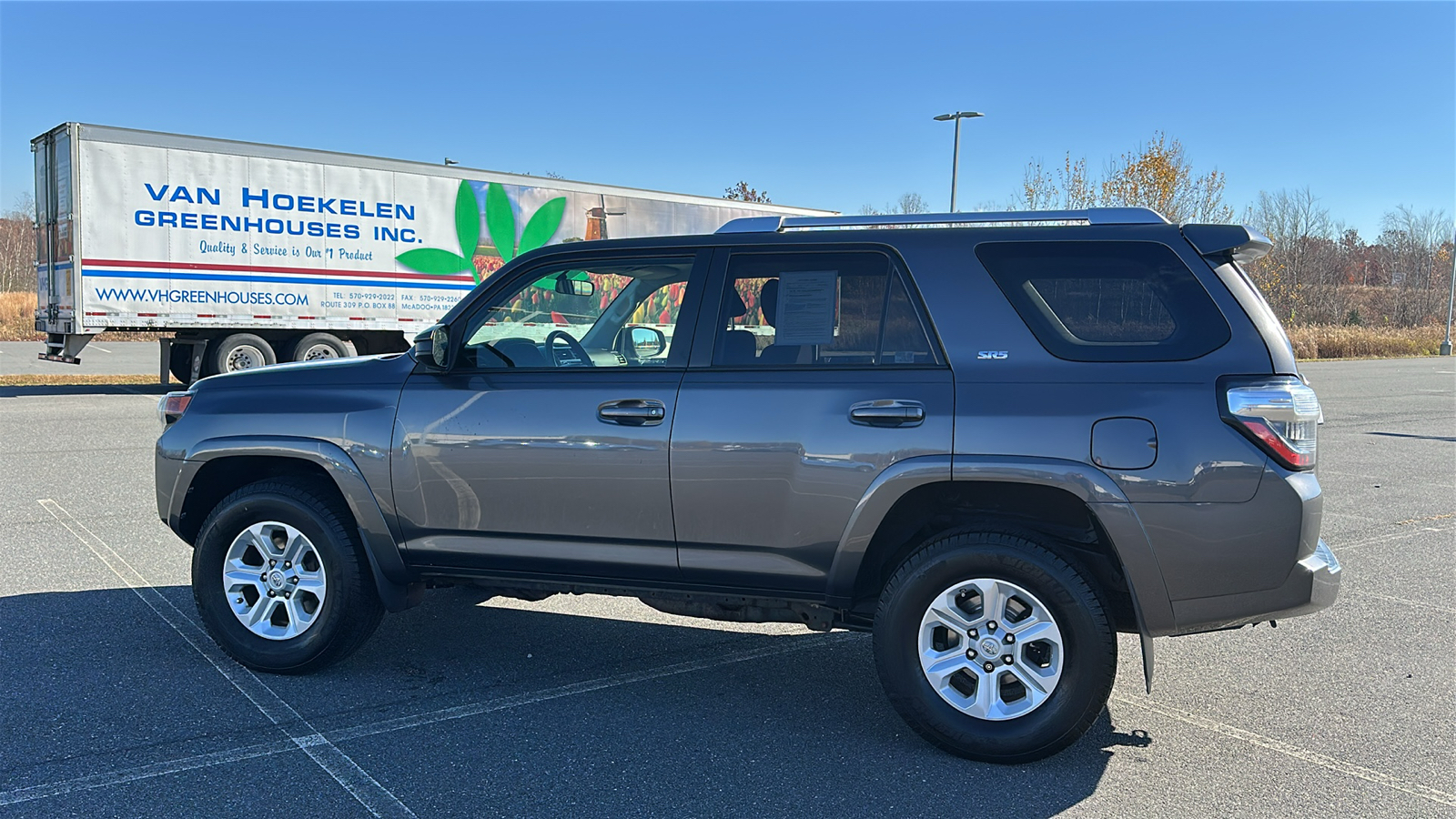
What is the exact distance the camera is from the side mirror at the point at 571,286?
4.59 metres

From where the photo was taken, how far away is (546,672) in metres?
4.70

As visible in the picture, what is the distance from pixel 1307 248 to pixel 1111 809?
227 feet

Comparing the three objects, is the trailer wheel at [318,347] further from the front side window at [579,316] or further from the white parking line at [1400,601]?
the white parking line at [1400,601]

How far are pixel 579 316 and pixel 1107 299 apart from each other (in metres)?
2.08

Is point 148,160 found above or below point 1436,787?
above

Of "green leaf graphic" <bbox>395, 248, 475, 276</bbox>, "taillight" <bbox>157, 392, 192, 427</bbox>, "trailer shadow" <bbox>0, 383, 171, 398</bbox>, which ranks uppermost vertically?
"green leaf graphic" <bbox>395, 248, 475, 276</bbox>

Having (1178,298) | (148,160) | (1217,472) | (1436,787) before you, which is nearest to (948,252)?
(1178,298)

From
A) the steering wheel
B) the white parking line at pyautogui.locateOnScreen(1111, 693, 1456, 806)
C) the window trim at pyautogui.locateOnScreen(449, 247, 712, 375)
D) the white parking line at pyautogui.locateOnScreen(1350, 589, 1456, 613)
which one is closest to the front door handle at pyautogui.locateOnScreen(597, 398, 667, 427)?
the window trim at pyautogui.locateOnScreen(449, 247, 712, 375)

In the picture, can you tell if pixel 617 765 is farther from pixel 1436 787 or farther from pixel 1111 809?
pixel 1436 787

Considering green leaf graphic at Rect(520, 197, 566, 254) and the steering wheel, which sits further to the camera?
green leaf graphic at Rect(520, 197, 566, 254)

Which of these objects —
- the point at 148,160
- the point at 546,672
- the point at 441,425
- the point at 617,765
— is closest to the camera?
the point at 617,765

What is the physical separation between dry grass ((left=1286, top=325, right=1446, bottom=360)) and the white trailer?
32349 millimetres

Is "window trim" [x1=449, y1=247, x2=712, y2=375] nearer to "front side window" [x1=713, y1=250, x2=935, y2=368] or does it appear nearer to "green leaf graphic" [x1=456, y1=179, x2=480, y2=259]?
"front side window" [x1=713, y1=250, x2=935, y2=368]

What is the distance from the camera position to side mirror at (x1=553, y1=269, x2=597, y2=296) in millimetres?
4590
